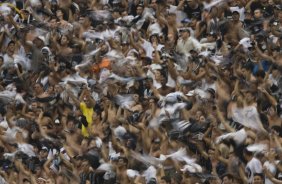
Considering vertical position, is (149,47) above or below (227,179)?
below

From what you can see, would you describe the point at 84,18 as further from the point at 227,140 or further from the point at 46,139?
the point at 227,140

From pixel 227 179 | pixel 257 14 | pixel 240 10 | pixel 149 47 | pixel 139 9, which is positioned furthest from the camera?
pixel 139 9

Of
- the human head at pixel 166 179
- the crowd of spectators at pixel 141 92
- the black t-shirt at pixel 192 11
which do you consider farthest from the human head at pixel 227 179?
the black t-shirt at pixel 192 11

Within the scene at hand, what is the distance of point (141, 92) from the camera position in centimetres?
1798

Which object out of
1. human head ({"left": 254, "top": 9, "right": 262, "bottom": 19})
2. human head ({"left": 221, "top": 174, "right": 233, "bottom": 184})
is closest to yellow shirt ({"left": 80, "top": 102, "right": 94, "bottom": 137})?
human head ({"left": 221, "top": 174, "right": 233, "bottom": 184})

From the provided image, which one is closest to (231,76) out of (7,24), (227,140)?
(227,140)

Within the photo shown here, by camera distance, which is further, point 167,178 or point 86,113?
point 86,113

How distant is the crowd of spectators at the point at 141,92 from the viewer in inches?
618

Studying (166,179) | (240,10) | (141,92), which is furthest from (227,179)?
(240,10)

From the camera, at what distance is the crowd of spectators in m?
15.7

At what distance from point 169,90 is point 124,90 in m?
0.84

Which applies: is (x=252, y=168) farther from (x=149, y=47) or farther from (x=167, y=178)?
(x=149, y=47)

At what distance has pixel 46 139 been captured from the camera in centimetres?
1741

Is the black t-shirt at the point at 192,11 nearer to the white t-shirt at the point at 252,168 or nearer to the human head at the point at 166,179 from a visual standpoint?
the human head at the point at 166,179
